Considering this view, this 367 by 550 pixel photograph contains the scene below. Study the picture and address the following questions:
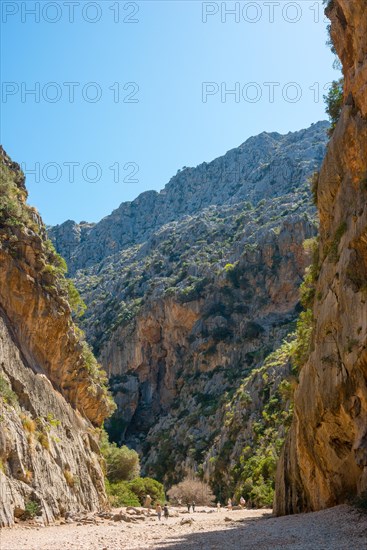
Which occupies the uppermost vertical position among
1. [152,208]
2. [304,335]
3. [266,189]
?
Answer: [152,208]

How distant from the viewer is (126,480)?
53.7 metres

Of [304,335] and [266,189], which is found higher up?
[266,189]

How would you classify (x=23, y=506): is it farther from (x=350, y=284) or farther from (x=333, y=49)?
(x=333, y=49)

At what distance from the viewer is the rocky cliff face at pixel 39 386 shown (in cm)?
2027

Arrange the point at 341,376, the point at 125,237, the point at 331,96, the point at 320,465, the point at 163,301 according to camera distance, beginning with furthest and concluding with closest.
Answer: the point at 125,237 → the point at 163,301 → the point at 331,96 → the point at 320,465 → the point at 341,376

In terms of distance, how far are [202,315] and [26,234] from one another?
5926 cm

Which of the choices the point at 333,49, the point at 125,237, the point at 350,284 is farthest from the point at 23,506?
the point at 125,237

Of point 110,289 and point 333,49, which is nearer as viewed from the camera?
point 333,49

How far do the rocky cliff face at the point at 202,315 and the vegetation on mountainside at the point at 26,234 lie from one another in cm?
3125

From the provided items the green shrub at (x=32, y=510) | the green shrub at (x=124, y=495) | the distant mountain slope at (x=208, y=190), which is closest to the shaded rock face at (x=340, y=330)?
the green shrub at (x=32, y=510)

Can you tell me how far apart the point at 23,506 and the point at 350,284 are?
14.2 metres

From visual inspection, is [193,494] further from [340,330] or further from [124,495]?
[340,330]

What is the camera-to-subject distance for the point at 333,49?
91.7ft

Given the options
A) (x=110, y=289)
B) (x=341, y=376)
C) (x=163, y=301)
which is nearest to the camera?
(x=341, y=376)
